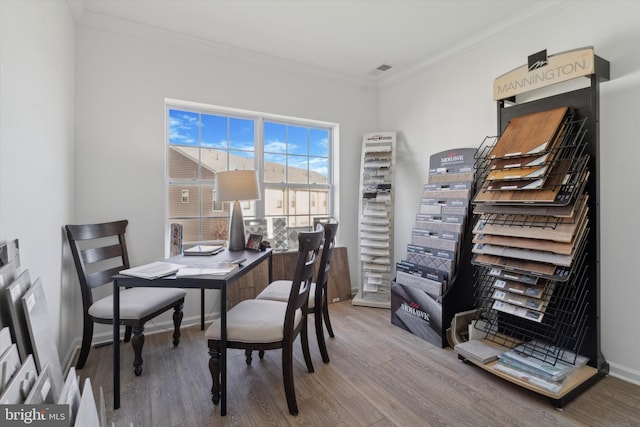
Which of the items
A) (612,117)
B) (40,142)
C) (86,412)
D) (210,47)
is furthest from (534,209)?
(210,47)

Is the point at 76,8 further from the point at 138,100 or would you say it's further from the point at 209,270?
the point at 209,270

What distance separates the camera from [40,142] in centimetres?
172

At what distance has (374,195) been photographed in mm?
3703

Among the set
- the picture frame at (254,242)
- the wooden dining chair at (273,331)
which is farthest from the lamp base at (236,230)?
the wooden dining chair at (273,331)

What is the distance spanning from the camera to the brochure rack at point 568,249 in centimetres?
193

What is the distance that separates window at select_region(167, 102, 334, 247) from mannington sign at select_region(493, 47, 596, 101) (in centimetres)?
202

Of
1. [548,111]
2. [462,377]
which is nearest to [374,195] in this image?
[548,111]

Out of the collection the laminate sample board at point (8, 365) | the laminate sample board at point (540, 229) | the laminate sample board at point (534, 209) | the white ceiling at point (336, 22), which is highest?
the white ceiling at point (336, 22)

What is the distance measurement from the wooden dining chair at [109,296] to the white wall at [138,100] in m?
0.18

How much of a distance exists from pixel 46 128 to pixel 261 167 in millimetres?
1954

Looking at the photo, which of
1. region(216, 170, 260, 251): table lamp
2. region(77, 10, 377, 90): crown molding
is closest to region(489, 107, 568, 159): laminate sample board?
region(216, 170, 260, 251): table lamp

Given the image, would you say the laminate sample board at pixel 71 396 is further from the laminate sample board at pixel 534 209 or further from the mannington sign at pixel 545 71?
the mannington sign at pixel 545 71

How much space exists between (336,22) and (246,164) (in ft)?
5.39

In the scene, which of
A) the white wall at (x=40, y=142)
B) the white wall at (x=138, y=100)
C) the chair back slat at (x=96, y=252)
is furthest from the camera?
the white wall at (x=138, y=100)
